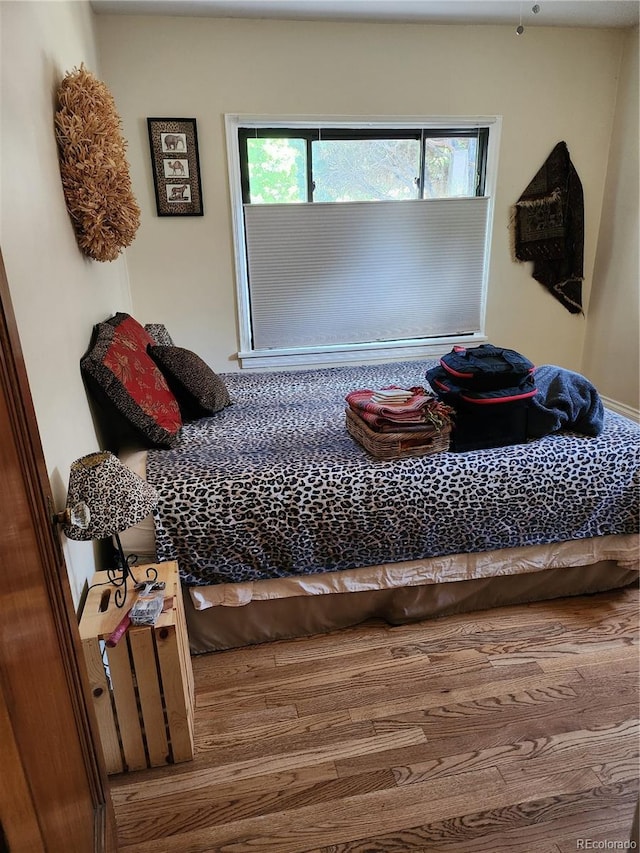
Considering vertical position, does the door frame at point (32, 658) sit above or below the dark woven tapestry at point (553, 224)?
below

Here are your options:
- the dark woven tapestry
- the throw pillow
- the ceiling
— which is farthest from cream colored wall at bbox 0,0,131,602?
the dark woven tapestry

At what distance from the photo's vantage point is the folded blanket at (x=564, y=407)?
2.11 metres

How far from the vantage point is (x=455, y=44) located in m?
3.37

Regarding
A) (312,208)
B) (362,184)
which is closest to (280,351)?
(312,208)

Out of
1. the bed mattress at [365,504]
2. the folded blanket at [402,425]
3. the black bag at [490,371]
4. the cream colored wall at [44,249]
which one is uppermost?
the cream colored wall at [44,249]

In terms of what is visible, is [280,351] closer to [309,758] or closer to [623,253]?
[623,253]

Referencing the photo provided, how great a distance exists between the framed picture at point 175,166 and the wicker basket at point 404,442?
2.12 metres

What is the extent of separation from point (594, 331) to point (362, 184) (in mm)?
2019

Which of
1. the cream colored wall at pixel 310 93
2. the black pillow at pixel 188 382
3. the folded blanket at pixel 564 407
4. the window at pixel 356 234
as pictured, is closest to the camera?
the folded blanket at pixel 564 407

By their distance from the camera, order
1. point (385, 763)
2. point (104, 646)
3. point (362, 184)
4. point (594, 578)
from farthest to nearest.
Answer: point (362, 184)
point (594, 578)
point (385, 763)
point (104, 646)

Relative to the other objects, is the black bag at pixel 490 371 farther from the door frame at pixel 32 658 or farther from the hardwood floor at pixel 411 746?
the door frame at pixel 32 658

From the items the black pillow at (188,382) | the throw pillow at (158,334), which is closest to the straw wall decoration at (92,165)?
the black pillow at (188,382)

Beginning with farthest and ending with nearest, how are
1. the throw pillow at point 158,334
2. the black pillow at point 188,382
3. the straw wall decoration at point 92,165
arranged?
1. the throw pillow at point 158,334
2. the black pillow at point 188,382
3. the straw wall decoration at point 92,165

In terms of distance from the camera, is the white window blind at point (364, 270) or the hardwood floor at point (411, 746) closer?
the hardwood floor at point (411, 746)
